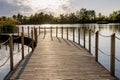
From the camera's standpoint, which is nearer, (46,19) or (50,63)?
(50,63)

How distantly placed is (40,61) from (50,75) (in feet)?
9.34

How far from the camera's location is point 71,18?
152750 mm

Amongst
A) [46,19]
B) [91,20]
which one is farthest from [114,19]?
[46,19]

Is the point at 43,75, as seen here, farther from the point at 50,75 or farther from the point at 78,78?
the point at 78,78

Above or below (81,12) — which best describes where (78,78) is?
below

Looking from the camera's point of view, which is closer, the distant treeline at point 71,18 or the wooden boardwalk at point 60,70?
the wooden boardwalk at point 60,70

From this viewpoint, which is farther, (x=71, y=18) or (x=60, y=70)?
(x=71, y=18)

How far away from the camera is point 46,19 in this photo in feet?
481

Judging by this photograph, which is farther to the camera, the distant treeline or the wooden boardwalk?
the distant treeline

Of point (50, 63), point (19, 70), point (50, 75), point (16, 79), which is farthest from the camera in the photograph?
point (50, 63)

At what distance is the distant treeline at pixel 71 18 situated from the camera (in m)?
143

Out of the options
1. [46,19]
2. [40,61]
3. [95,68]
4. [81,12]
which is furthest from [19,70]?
[81,12]

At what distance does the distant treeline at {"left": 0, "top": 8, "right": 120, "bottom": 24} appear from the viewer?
14325 centimetres

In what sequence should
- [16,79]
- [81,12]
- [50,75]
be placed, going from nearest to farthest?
[16,79] → [50,75] → [81,12]
